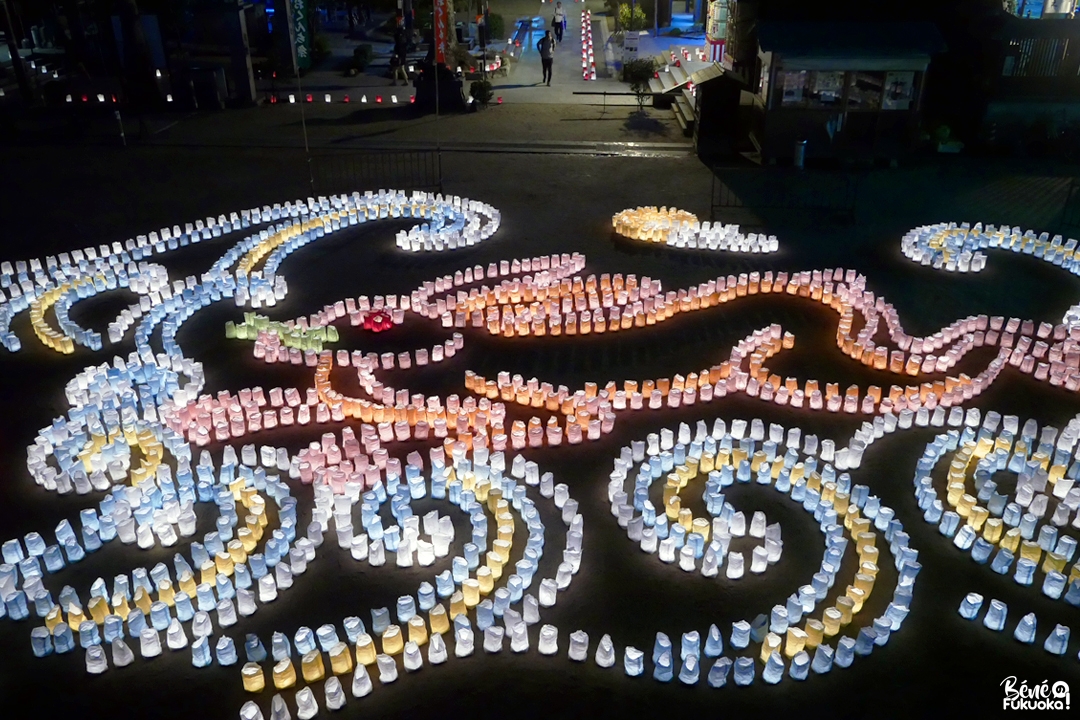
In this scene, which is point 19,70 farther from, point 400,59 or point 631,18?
point 631,18

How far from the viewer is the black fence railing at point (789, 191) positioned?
17.4m

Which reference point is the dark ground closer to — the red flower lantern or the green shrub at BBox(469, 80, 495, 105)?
the red flower lantern

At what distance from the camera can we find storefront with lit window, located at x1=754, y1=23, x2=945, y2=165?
20453 millimetres

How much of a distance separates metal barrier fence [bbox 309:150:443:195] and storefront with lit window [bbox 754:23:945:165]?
7498mm

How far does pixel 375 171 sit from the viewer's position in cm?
2031

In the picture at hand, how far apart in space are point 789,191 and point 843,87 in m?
3.96

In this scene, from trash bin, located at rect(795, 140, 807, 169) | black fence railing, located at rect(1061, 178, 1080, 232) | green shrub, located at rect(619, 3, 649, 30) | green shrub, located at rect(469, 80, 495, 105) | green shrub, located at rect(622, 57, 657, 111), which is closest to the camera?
black fence railing, located at rect(1061, 178, 1080, 232)

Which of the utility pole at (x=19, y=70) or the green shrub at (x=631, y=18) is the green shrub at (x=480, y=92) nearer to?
the utility pole at (x=19, y=70)

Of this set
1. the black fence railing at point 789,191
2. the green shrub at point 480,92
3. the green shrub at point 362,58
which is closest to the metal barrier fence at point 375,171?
the green shrub at point 480,92

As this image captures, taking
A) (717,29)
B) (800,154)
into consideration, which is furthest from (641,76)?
(800,154)

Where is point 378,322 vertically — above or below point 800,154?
below

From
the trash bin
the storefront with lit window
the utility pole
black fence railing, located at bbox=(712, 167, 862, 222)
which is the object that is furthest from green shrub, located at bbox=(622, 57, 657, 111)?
the utility pole

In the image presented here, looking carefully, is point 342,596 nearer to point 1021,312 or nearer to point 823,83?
point 1021,312

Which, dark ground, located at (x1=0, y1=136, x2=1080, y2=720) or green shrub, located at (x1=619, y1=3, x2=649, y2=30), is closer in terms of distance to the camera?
dark ground, located at (x1=0, y1=136, x2=1080, y2=720)
